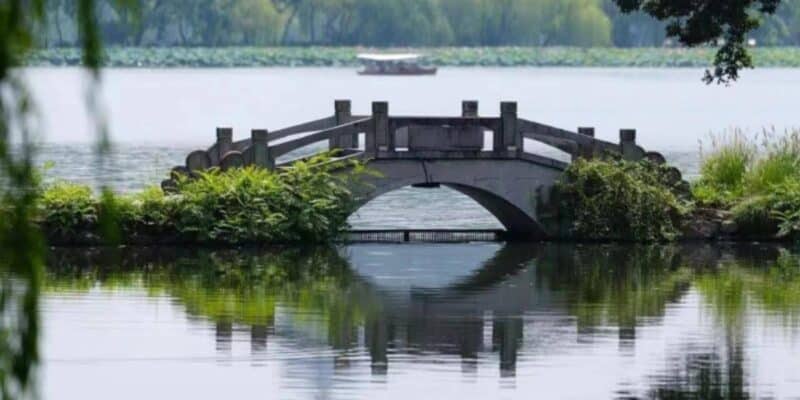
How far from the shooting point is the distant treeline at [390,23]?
15925 cm

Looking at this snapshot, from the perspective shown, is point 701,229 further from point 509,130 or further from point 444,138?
point 444,138

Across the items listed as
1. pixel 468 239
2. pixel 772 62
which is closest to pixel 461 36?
pixel 772 62

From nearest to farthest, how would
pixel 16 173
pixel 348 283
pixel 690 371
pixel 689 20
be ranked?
1. pixel 16 173
2. pixel 690 371
3. pixel 689 20
4. pixel 348 283

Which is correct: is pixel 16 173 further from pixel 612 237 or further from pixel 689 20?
pixel 612 237

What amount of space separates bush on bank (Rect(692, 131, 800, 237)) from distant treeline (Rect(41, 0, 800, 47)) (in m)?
121

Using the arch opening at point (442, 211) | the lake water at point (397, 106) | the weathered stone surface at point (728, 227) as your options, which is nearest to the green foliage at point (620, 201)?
the weathered stone surface at point (728, 227)

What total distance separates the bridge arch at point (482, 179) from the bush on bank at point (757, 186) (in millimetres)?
2304

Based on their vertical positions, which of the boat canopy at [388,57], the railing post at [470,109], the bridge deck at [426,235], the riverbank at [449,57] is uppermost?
the riverbank at [449,57]

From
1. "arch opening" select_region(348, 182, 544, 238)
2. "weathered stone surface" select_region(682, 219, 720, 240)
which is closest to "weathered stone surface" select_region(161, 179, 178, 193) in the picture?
"arch opening" select_region(348, 182, 544, 238)

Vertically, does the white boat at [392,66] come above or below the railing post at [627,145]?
above

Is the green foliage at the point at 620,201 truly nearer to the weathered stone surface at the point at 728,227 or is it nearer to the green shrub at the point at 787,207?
the weathered stone surface at the point at 728,227

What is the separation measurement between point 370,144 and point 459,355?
8933 millimetres

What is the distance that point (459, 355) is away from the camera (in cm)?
2227

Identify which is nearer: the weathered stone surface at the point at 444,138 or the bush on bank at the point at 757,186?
the weathered stone surface at the point at 444,138
